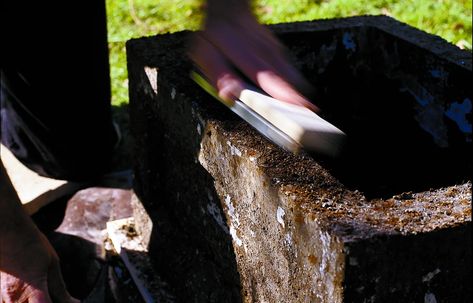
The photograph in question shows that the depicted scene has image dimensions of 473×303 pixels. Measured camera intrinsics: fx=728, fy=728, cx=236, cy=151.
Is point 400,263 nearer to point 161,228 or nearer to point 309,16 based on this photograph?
point 161,228

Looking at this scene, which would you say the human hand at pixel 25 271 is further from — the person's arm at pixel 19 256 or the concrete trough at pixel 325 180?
the concrete trough at pixel 325 180

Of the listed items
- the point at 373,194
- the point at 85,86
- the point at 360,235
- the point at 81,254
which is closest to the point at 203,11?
the point at 373,194

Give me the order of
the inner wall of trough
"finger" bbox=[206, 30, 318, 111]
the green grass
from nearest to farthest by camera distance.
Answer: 1. "finger" bbox=[206, 30, 318, 111]
2. the inner wall of trough
3. the green grass

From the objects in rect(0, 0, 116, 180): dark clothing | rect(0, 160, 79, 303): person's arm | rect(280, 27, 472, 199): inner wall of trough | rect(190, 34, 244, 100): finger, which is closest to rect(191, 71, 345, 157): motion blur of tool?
rect(190, 34, 244, 100): finger

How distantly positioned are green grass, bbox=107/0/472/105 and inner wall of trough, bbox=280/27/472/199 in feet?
5.96

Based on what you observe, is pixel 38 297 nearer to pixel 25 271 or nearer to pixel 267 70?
pixel 25 271

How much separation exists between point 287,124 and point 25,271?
3.61 ft

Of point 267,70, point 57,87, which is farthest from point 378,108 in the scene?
point 57,87

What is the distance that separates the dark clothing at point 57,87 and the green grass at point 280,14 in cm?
87

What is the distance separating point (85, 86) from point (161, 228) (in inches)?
40.3

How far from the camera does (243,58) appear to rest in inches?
66.7

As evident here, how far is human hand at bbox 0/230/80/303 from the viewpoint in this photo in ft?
7.13

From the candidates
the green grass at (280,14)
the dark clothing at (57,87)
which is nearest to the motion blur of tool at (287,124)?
the dark clothing at (57,87)

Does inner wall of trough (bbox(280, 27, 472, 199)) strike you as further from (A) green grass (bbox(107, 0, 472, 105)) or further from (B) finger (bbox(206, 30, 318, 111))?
(A) green grass (bbox(107, 0, 472, 105))
